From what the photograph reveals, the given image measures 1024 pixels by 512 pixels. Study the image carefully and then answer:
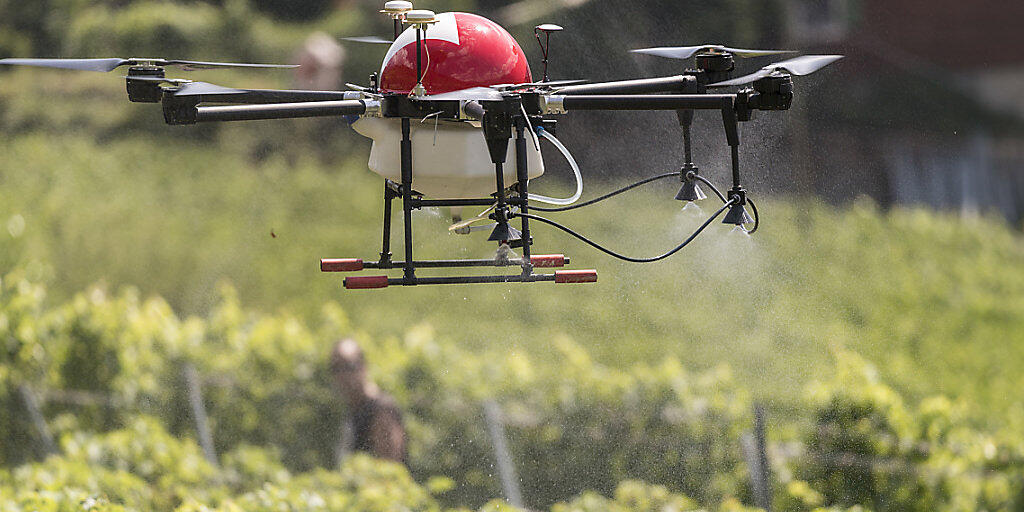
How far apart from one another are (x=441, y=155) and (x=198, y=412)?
3.77m

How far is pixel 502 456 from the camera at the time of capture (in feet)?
18.0

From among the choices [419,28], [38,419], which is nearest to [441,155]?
[419,28]

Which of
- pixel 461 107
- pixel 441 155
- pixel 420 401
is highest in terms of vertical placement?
pixel 461 107

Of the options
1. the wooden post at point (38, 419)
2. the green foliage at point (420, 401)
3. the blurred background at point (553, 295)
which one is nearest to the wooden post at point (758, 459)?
the blurred background at point (553, 295)

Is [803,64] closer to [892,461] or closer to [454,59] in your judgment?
[454,59]

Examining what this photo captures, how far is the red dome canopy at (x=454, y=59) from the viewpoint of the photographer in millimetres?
2631

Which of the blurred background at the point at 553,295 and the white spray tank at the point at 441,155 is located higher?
the white spray tank at the point at 441,155

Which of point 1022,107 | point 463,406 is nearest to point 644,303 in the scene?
point 463,406

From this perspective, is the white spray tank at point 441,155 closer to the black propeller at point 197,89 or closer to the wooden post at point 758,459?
the black propeller at point 197,89

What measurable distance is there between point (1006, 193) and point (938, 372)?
353cm

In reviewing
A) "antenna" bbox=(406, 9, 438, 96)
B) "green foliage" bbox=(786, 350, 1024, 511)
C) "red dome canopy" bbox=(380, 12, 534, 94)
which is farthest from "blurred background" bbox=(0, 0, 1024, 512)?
"antenna" bbox=(406, 9, 438, 96)

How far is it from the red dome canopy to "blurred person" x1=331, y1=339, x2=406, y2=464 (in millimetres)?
3350

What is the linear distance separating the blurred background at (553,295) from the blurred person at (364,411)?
7cm

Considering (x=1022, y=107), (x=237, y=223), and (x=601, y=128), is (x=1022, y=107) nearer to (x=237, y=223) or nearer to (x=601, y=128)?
(x=601, y=128)
